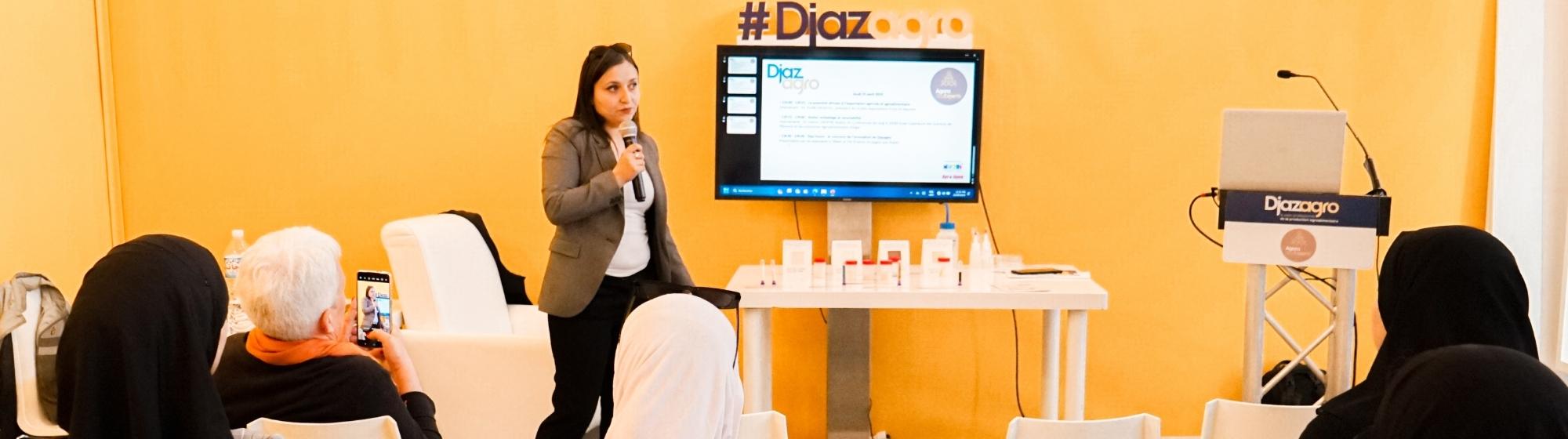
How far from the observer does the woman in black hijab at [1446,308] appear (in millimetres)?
2182

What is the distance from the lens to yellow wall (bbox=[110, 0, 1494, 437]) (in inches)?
168

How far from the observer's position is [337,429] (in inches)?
79.0

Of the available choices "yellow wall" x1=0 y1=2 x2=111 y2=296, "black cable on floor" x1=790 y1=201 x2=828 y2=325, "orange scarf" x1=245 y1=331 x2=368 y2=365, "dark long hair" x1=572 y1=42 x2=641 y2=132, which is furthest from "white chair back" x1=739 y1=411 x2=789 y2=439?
"yellow wall" x1=0 y1=2 x2=111 y2=296

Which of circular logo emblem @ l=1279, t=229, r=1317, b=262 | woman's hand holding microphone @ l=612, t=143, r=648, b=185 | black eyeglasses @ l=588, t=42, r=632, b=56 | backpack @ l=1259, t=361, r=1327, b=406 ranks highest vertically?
black eyeglasses @ l=588, t=42, r=632, b=56

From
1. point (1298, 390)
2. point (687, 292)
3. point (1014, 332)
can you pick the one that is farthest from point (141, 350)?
point (1298, 390)

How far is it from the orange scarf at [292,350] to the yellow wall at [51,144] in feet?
7.87

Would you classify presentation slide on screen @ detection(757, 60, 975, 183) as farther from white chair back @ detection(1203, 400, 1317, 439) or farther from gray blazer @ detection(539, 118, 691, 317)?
white chair back @ detection(1203, 400, 1317, 439)

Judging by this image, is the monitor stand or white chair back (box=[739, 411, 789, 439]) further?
the monitor stand

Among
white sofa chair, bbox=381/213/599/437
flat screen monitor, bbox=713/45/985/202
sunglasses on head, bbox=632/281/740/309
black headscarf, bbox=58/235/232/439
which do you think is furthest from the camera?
flat screen monitor, bbox=713/45/985/202

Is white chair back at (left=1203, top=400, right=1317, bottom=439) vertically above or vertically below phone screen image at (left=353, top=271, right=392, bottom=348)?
below

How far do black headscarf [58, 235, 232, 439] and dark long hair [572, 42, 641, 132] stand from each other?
141cm

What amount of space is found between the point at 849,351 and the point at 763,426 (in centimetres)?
201

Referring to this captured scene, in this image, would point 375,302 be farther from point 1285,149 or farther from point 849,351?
point 1285,149

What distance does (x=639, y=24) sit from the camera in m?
4.25
